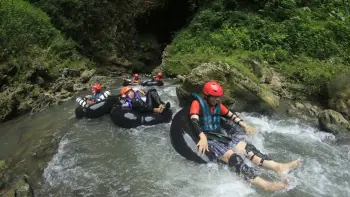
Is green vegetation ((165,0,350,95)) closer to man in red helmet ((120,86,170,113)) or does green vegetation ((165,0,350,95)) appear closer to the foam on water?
man in red helmet ((120,86,170,113))

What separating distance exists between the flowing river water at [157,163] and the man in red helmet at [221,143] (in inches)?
7.5

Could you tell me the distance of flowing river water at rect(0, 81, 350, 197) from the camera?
477 centimetres

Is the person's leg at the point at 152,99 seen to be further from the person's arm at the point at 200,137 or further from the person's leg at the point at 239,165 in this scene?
the person's leg at the point at 239,165

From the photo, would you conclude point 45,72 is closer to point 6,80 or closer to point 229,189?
point 6,80

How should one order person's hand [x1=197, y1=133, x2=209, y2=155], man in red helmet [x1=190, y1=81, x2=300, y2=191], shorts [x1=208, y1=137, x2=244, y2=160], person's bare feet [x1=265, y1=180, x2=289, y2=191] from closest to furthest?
person's bare feet [x1=265, y1=180, x2=289, y2=191] → man in red helmet [x1=190, y1=81, x2=300, y2=191] → person's hand [x1=197, y1=133, x2=209, y2=155] → shorts [x1=208, y1=137, x2=244, y2=160]

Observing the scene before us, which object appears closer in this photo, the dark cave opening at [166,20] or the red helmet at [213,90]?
the red helmet at [213,90]

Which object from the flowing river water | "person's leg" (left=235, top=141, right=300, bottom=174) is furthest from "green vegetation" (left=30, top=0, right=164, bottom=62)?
"person's leg" (left=235, top=141, right=300, bottom=174)

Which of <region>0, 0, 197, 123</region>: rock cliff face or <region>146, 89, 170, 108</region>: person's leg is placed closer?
<region>146, 89, 170, 108</region>: person's leg

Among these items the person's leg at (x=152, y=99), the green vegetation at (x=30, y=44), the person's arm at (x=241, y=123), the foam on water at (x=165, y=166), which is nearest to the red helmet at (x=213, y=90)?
the person's arm at (x=241, y=123)

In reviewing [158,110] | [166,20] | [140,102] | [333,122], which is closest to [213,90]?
[158,110]

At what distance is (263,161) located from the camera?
4945mm

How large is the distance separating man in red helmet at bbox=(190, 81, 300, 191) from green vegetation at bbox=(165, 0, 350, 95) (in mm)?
3765

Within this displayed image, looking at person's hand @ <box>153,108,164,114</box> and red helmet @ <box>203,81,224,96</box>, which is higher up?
red helmet @ <box>203,81,224,96</box>

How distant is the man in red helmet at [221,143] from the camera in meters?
4.75
